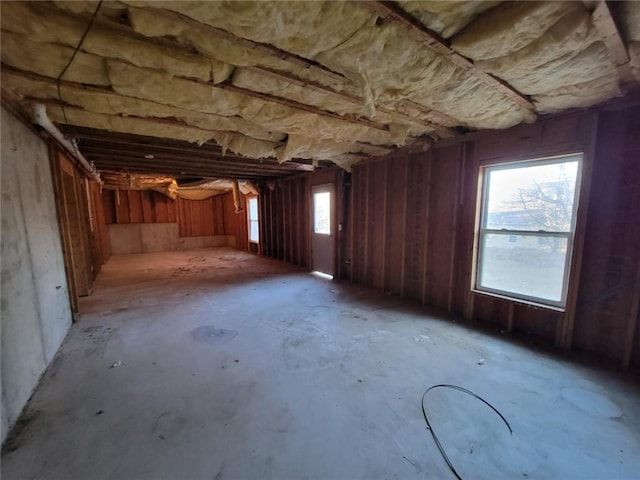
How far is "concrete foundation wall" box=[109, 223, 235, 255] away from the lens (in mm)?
8844

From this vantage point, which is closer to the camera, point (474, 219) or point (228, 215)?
point (474, 219)

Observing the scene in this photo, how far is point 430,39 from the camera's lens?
1.50m

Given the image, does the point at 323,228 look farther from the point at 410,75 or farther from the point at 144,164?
the point at 410,75

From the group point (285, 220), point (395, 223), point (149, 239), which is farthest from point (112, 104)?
point (149, 239)

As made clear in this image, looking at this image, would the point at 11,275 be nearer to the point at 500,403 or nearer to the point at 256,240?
the point at 500,403

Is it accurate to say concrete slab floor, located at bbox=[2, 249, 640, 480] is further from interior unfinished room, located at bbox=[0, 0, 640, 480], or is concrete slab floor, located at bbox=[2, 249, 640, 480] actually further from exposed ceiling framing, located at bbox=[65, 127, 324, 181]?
exposed ceiling framing, located at bbox=[65, 127, 324, 181]

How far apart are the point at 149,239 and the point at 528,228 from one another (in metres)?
10.4

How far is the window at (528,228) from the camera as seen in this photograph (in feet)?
8.47

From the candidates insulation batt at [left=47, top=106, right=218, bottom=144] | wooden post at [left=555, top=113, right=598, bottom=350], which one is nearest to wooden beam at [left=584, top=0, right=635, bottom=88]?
wooden post at [left=555, top=113, right=598, bottom=350]

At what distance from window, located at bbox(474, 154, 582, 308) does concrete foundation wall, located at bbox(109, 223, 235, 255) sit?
9.63m

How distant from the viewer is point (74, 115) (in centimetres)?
251

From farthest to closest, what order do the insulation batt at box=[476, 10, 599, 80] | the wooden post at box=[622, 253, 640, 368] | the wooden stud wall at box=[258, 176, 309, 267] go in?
1. the wooden stud wall at box=[258, 176, 309, 267]
2. the wooden post at box=[622, 253, 640, 368]
3. the insulation batt at box=[476, 10, 599, 80]

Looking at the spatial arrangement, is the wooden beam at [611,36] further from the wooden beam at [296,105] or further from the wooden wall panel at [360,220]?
the wooden wall panel at [360,220]

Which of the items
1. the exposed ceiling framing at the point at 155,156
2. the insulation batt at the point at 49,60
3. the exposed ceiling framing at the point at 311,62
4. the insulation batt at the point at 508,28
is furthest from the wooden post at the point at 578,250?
the insulation batt at the point at 49,60
